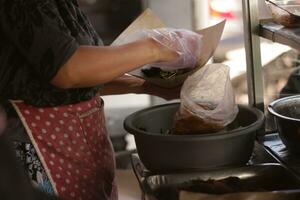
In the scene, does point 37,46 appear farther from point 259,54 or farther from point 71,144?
point 259,54

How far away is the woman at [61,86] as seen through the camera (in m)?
1.03

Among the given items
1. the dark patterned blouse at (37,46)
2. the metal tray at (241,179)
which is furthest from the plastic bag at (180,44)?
the metal tray at (241,179)

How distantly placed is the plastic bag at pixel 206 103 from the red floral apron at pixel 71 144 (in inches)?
8.0

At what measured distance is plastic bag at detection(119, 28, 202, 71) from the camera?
1.18m

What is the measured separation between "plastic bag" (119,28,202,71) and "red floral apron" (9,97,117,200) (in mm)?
201

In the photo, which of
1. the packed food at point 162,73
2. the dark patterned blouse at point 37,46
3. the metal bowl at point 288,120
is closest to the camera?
the dark patterned blouse at point 37,46

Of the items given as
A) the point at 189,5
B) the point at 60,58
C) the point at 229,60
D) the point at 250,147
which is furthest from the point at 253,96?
the point at 189,5

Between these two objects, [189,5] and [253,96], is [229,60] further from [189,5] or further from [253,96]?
[253,96]

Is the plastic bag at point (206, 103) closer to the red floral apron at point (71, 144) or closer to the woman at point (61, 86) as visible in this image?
the woman at point (61, 86)

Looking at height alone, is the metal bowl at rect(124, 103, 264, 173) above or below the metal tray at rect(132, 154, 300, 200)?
above

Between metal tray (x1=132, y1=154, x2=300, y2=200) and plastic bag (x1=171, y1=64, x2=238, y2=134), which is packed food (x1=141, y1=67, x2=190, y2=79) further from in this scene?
metal tray (x1=132, y1=154, x2=300, y2=200)

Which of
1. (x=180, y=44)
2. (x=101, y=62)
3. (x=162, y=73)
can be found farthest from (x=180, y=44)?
(x=101, y=62)

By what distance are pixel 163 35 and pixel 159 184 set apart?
0.34 m

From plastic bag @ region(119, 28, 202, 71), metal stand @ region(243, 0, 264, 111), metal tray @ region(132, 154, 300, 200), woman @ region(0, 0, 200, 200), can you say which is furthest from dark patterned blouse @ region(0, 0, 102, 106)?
metal stand @ region(243, 0, 264, 111)
